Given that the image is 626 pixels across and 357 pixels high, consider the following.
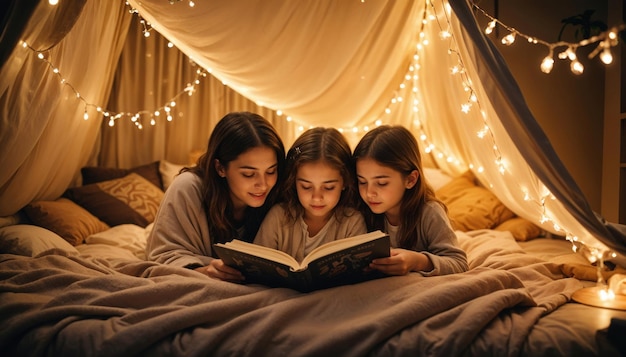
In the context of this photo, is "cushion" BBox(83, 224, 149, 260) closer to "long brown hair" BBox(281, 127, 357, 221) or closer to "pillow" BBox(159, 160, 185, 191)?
"pillow" BBox(159, 160, 185, 191)

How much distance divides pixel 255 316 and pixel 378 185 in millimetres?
742

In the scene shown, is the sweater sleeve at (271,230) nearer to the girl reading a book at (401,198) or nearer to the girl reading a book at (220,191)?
the girl reading a book at (220,191)

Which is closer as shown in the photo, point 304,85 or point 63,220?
point 63,220

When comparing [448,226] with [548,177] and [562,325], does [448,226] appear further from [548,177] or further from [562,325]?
[562,325]

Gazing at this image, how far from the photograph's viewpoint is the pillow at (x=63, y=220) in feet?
7.63

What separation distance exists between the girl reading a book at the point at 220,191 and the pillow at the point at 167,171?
113 centimetres

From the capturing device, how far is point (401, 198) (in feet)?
6.29

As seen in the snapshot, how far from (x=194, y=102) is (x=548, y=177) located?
8.30 feet

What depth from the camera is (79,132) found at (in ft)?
8.78

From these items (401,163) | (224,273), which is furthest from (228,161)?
(401,163)

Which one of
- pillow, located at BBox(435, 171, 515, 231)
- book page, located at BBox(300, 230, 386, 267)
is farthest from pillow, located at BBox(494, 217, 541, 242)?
book page, located at BBox(300, 230, 386, 267)

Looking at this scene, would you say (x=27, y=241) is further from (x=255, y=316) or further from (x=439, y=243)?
(x=439, y=243)

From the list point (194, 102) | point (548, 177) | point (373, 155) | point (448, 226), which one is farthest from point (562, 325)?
point (194, 102)

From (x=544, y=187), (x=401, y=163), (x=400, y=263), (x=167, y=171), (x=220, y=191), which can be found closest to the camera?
(x=400, y=263)
